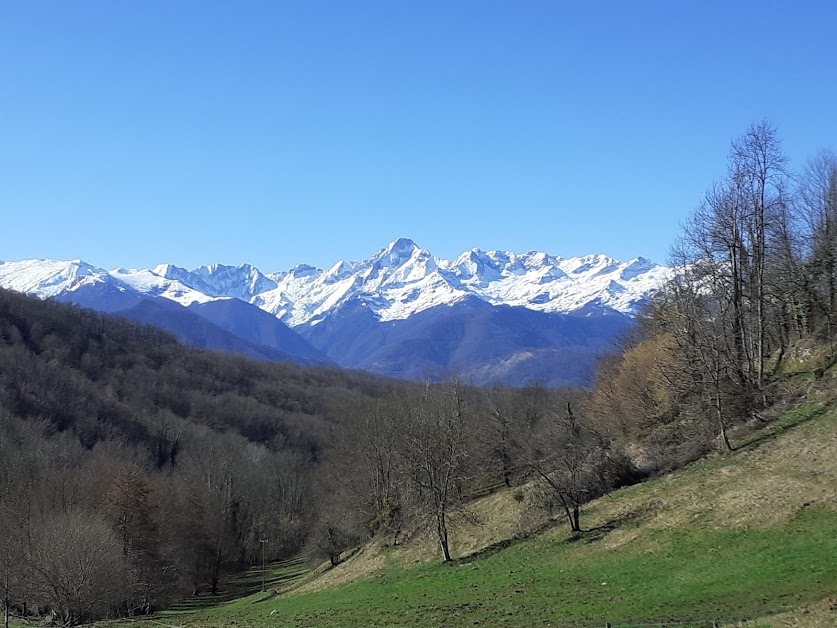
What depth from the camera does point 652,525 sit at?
36469 millimetres

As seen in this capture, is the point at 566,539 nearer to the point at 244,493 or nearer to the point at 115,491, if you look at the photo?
the point at 115,491

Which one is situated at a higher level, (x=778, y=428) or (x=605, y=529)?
(x=778, y=428)

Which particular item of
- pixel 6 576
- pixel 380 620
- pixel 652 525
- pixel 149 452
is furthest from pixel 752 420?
pixel 149 452

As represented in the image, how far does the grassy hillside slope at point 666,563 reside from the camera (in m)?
25.2

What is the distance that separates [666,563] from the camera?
31.2 m

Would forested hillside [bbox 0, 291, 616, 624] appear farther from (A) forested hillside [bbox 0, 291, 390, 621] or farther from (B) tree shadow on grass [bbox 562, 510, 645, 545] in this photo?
(B) tree shadow on grass [bbox 562, 510, 645, 545]

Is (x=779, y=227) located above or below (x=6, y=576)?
above

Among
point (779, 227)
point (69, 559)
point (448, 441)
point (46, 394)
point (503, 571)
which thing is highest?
point (46, 394)

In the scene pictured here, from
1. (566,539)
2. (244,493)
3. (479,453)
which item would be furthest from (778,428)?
(244,493)

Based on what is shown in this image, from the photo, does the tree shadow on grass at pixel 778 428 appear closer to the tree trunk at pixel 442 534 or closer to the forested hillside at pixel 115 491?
the tree trunk at pixel 442 534

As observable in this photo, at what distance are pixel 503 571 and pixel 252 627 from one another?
13634 mm

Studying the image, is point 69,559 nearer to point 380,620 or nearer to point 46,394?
point 380,620

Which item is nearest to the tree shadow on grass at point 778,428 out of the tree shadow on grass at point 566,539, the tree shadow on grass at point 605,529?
the tree shadow on grass at point 605,529

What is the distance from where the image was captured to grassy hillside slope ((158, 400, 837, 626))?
25188mm
